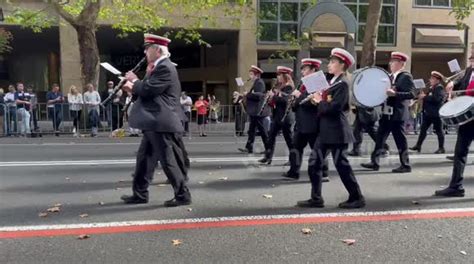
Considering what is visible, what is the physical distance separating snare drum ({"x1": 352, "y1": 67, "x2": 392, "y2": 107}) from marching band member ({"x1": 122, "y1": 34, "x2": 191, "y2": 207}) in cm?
298

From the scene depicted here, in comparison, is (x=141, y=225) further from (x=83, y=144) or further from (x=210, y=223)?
(x=83, y=144)

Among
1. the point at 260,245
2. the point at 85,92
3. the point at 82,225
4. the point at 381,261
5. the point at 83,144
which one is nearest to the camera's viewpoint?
the point at 381,261

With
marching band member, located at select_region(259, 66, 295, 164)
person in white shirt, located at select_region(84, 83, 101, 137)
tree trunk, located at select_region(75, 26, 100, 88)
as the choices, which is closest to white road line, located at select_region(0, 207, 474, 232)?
marching band member, located at select_region(259, 66, 295, 164)

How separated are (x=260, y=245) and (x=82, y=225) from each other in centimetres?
181

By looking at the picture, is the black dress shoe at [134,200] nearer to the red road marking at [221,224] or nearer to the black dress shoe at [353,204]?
the red road marking at [221,224]

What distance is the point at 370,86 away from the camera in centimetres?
750

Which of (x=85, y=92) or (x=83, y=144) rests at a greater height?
(x=85, y=92)

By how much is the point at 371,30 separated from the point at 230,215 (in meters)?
13.0

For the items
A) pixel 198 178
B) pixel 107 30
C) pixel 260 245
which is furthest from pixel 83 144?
pixel 107 30

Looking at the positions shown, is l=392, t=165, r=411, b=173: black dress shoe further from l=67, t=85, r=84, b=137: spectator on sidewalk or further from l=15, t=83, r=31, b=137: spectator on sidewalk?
l=15, t=83, r=31, b=137: spectator on sidewalk

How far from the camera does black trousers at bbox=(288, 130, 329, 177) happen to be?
22.7 feet

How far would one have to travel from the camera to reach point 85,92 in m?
16.3

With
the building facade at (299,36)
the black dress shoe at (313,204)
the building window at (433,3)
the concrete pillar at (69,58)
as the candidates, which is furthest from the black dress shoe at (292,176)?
the building window at (433,3)

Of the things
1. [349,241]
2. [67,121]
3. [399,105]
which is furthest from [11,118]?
[349,241]
